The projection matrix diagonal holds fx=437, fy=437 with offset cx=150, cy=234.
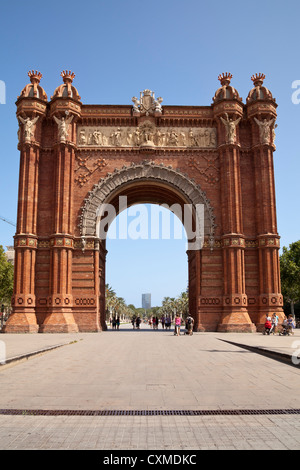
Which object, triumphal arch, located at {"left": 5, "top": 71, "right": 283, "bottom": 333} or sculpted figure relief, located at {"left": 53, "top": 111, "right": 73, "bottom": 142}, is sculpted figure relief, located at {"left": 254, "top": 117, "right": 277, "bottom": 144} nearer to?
triumphal arch, located at {"left": 5, "top": 71, "right": 283, "bottom": 333}

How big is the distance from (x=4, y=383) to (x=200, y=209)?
2237 centimetres

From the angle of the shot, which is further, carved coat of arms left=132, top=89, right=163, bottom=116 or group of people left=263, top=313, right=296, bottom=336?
carved coat of arms left=132, top=89, right=163, bottom=116

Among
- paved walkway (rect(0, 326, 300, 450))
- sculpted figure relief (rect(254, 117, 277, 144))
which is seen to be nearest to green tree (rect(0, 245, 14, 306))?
sculpted figure relief (rect(254, 117, 277, 144))

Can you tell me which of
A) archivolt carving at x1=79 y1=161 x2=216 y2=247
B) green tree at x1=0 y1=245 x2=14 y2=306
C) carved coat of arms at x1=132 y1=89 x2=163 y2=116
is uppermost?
carved coat of arms at x1=132 y1=89 x2=163 y2=116

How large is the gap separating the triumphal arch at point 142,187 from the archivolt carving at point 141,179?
69 millimetres

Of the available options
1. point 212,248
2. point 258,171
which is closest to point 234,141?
point 258,171

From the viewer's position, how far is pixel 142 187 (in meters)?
31.7

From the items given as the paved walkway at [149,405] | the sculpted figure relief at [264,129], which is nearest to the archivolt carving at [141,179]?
the sculpted figure relief at [264,129]

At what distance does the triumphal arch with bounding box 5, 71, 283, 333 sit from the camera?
91.1 ft

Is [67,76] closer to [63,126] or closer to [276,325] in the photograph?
[63,126]

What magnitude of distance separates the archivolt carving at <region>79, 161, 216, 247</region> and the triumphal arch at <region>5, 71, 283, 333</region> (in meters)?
0.07

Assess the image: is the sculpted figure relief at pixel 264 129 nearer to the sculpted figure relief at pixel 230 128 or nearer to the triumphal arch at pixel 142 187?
the triumphal arch at pixel 142 187

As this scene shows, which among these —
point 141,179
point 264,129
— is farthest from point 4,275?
point 264,129

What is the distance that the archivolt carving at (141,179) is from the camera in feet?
95.7
